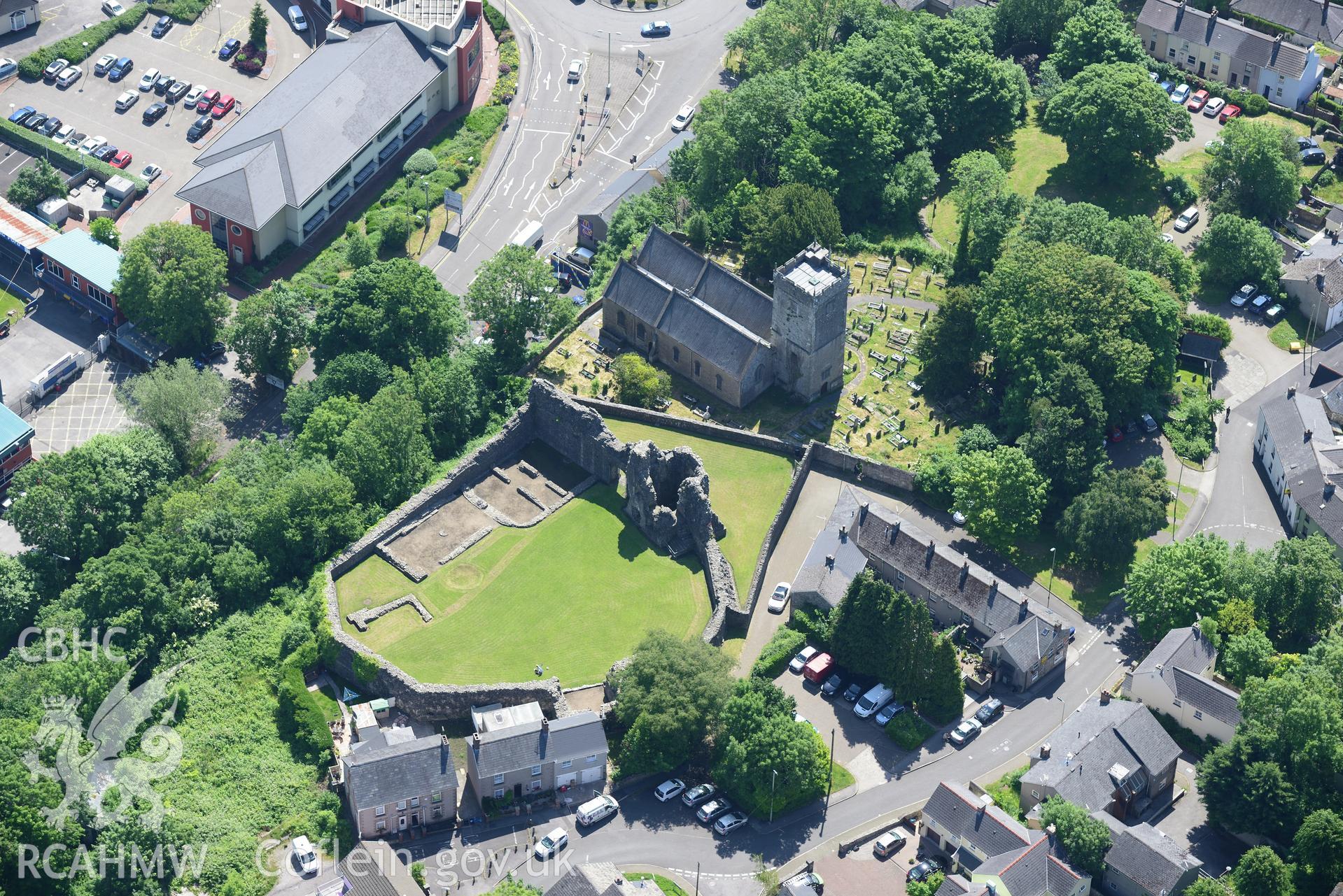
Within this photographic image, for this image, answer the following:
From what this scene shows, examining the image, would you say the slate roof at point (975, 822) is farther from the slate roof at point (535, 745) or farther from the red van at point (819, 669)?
the slate roof at point (535, 745)

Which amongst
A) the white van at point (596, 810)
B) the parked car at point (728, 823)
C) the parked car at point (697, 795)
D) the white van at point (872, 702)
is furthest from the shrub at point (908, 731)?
the white van at point (596, 810)

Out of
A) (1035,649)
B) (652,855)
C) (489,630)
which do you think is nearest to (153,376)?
(489,630)

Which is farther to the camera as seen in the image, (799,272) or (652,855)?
(799,272)

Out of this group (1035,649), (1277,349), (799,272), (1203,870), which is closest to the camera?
(1203,870)

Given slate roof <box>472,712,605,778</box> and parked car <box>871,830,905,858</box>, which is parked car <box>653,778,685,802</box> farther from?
parked car <box>871,830,905,858</box>

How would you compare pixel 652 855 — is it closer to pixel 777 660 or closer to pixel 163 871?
pixel 777 660

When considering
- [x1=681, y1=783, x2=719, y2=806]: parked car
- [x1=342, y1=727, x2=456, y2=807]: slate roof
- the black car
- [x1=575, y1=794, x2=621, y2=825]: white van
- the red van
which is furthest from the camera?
the red van

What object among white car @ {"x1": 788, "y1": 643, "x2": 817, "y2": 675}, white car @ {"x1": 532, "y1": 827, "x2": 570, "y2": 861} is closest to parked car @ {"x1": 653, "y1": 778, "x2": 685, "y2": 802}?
white car @ {"x1": 532, "y1": 827, "x2": 570, "y2": 861}
